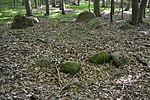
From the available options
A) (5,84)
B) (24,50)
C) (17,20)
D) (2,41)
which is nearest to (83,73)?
(5,84)

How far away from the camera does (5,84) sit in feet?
30.0

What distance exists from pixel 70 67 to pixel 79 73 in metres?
0.47

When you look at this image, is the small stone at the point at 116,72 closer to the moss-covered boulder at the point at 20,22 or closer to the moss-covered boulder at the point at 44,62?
the moss-covered boulder at the point at 44,62

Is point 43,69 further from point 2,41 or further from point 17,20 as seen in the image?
point 17,20

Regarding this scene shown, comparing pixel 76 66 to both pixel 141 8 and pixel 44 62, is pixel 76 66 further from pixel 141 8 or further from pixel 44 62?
pixel 141 8

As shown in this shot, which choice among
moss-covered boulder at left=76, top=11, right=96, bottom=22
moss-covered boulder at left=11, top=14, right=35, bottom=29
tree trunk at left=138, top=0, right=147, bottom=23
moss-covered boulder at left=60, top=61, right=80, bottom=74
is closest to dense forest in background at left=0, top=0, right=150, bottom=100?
moss-covered boulder at left=60, top=61, right=80, bottom=74

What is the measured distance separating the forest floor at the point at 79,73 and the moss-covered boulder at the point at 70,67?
237 mm

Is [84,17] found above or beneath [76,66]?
above

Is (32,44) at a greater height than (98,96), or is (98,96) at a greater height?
(32,44)

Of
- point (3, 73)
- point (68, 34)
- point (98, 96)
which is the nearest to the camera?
point (98, 96)

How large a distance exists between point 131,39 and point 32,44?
587 centimetres

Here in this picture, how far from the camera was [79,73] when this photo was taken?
10211 millimetres

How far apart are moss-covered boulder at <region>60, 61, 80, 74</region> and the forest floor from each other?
237mm

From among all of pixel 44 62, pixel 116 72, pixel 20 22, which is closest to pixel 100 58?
pixel 116 72
